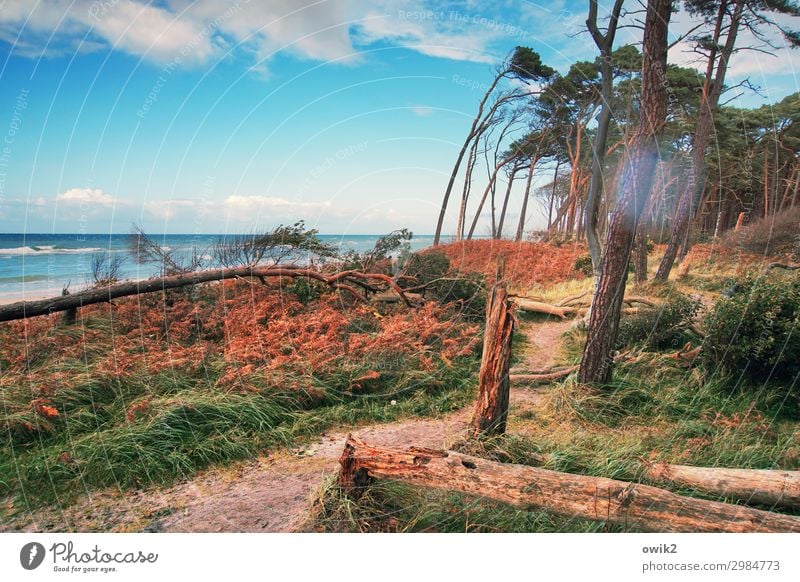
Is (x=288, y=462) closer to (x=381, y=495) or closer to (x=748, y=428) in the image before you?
(x=381, y=495)

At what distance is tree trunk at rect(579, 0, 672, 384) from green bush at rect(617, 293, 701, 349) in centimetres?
181

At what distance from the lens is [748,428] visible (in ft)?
12.7

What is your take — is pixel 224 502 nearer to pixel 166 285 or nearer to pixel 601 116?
pixel 166 285

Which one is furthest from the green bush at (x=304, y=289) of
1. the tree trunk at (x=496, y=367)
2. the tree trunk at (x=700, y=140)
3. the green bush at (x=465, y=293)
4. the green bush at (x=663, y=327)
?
the tree trunk at (x=700, y=140)

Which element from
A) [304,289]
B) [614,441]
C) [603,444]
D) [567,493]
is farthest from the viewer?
[304,289]

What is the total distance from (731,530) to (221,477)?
3485 millimetres

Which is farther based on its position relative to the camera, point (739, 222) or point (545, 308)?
point (739, 222)

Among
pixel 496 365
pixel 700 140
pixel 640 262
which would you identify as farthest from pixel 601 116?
pixel 496 365

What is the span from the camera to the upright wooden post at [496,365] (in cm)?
336

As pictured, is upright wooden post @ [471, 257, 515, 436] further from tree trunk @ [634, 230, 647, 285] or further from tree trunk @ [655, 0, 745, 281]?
tree trunk @ [634, 230, 647, 285]

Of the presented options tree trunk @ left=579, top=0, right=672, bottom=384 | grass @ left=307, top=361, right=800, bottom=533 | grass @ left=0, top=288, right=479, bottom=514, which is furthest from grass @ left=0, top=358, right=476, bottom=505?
tree trunk @ left=579, top=0, right=672, bottom=384

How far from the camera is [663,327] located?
638 cm

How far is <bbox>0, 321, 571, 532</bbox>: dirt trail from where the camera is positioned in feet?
9.32

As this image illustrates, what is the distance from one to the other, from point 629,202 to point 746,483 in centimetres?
297
